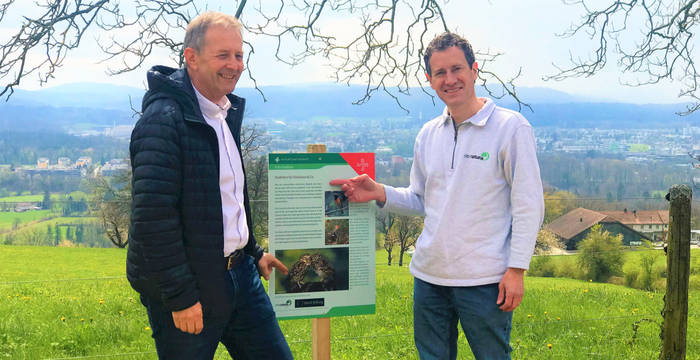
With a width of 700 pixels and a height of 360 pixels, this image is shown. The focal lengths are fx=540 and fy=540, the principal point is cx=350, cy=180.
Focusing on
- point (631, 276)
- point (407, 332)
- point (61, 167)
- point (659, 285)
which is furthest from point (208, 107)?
point (61, 167)

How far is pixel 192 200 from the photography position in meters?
1.90

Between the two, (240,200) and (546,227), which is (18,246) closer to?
(240,200)

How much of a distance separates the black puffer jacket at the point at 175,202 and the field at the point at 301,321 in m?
2.46

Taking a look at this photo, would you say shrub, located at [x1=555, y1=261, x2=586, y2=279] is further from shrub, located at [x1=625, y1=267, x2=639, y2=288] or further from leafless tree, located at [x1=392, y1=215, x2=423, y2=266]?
leafless tree, located at [x1=392, y1=215, x2=423, y2=266]

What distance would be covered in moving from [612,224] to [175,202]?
6468 millimetres

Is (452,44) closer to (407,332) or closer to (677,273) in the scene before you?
(677,273)

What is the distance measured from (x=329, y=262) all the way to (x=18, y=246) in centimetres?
558

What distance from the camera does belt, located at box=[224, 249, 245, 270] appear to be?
2088mm

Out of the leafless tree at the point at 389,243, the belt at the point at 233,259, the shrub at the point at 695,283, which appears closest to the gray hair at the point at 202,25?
the belt at the point at 233,259

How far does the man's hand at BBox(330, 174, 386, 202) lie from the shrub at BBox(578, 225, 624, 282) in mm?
5074

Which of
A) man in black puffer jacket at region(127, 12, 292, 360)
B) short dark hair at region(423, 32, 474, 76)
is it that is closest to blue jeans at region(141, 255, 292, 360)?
man in black puffer jacket at region(127, 12, 292, 360)

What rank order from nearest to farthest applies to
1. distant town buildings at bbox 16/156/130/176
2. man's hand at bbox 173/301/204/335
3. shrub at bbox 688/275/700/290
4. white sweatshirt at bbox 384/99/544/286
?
man's hand at bbox 173/301/204/335, white sweatshirt at bbox 384/99/544/286, shrub at bbox 688/275/700/290, distant town buildings at bbox 16/156/130/176

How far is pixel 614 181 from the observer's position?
100 feet

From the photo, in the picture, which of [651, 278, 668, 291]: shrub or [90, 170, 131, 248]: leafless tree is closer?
[90, 170, 131, 248]: leafless tree
